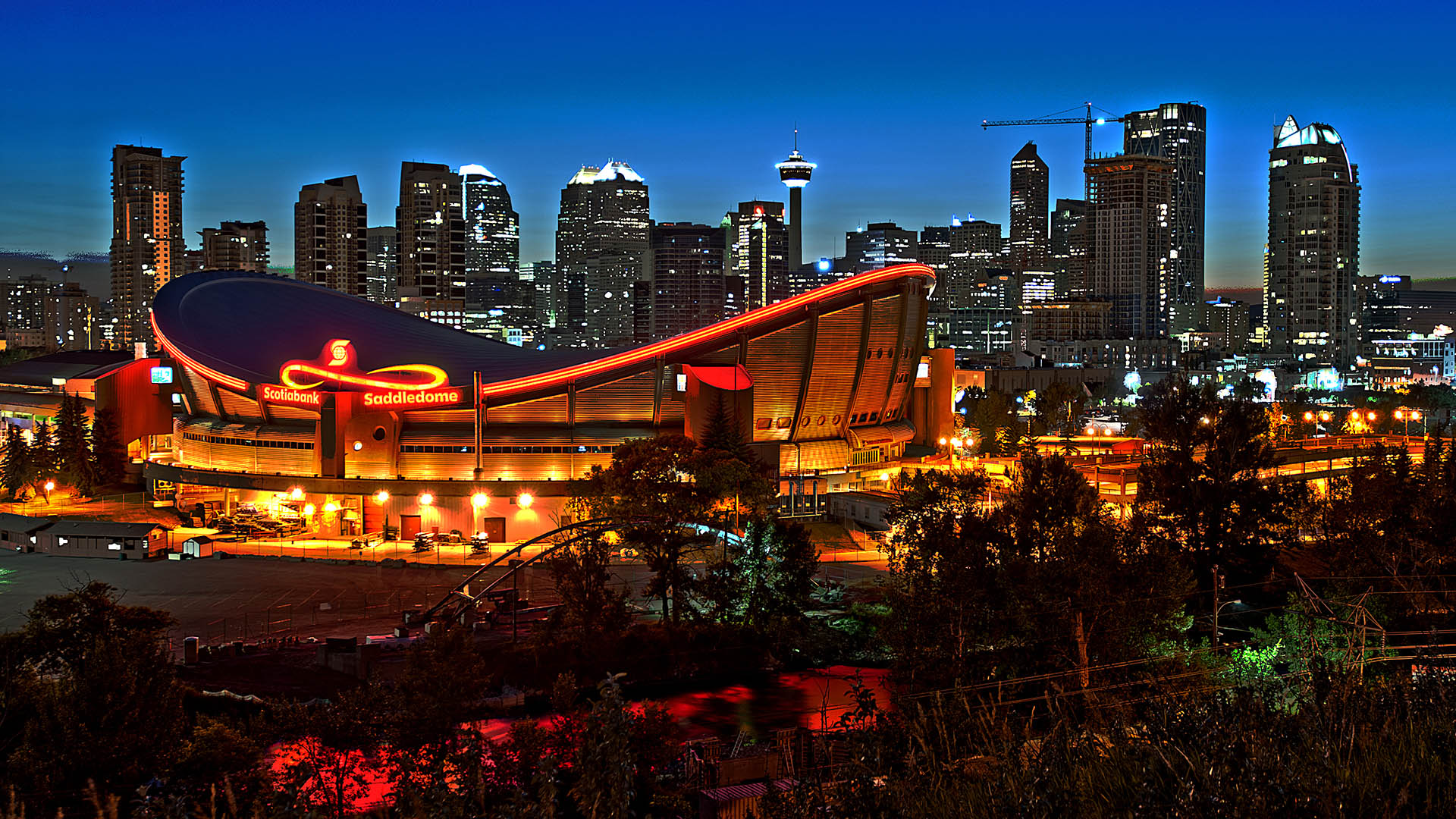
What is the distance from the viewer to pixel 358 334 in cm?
7162

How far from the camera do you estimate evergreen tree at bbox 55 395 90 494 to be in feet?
225

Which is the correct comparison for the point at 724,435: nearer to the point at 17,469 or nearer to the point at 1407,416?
the point at 17,469

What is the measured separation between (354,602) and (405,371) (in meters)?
21.6

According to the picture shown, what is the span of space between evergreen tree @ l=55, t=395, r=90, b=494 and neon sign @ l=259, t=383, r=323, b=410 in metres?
13.2

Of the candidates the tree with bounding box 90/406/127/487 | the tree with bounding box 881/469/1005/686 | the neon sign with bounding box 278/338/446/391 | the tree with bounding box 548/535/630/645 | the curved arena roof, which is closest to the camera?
the tree with bounding box 881/469/1005/686

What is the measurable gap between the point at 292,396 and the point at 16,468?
1815 centimetres

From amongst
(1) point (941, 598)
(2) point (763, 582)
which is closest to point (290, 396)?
(2) point (763, 582)

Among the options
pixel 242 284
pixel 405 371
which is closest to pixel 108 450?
pixel 242 284

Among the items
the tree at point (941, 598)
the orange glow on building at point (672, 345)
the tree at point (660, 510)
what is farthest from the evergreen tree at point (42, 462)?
the tree at point (941, 598)

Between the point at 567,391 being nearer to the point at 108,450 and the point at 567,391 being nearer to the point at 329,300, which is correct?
the point at 329,300

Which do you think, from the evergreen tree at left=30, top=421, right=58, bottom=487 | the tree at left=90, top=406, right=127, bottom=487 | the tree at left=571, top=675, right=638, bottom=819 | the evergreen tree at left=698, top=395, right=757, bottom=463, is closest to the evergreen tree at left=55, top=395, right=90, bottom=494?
the evergreen tree at left=30, top=421, right=58, bottom=487

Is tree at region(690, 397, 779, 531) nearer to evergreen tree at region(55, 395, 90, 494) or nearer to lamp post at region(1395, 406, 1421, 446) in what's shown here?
evergreen tree at region(55, 395, 90, 494)

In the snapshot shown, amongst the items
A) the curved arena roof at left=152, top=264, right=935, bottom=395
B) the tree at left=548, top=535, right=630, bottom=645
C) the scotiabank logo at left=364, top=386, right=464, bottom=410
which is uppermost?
the curved arena roof at left=152, top=264, right=935, bottom=395

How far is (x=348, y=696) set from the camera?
22281mm
